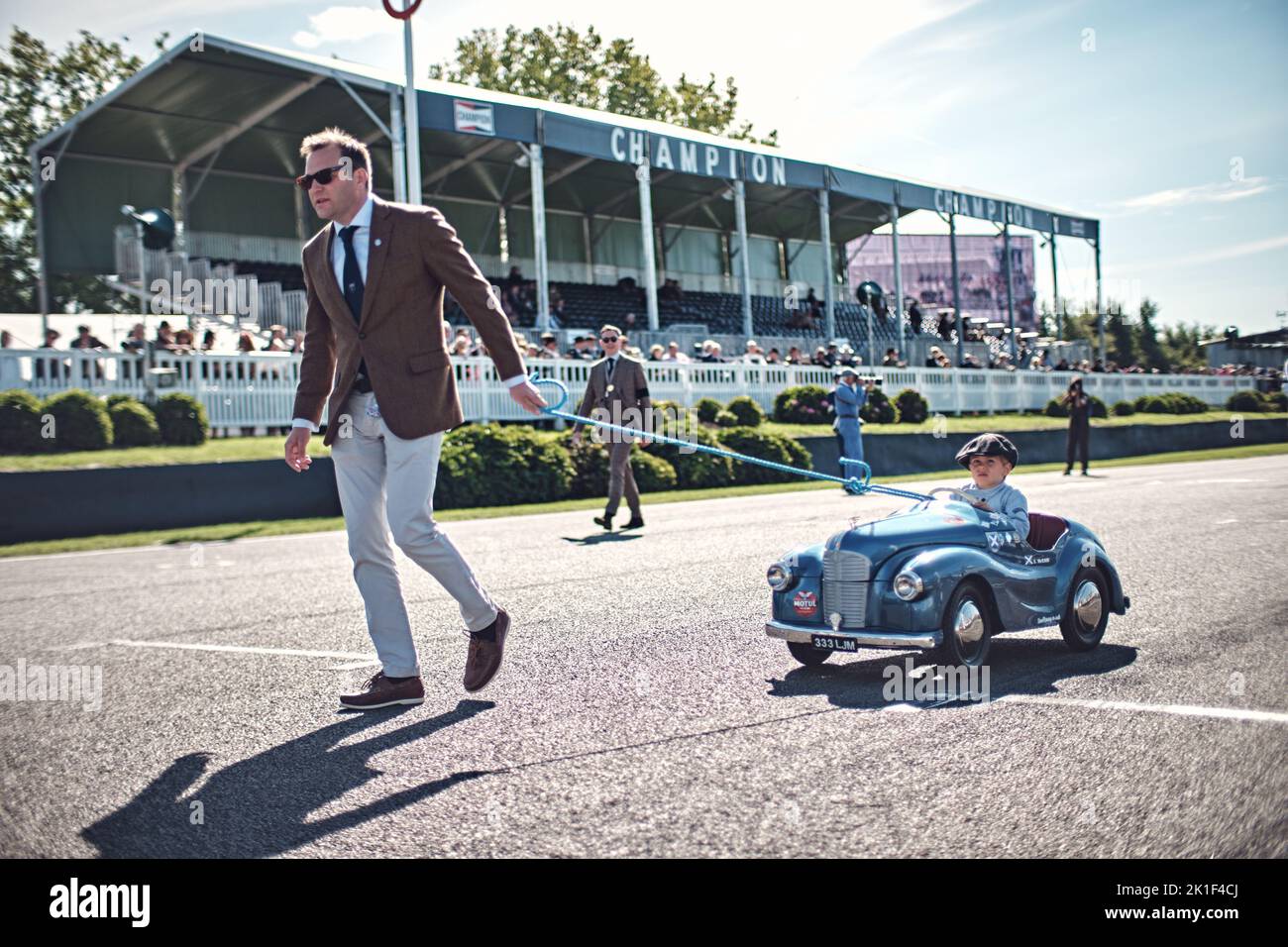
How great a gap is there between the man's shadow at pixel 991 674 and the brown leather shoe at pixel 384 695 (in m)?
1.53

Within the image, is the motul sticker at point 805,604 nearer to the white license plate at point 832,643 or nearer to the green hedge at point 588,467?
the white license plate at point 832,643

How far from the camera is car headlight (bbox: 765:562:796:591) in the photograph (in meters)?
5.75

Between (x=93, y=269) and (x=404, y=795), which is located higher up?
(x=93, y=269)

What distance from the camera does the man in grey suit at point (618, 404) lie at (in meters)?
12.9

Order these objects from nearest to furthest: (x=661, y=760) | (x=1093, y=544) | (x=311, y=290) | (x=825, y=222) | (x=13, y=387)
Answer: (x=661, y=760), (x=311, y=290), (x=1093, y=544), (x=13, y=387), (x=825, y=222)

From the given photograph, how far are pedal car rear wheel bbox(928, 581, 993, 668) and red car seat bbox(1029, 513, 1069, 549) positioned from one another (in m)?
0.69

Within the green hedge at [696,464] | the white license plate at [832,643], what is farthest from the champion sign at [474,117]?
the white license plate at [832,643]

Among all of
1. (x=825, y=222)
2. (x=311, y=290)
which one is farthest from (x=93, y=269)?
(x=311, y=290)

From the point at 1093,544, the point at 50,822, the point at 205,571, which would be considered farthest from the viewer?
the point at 205,571

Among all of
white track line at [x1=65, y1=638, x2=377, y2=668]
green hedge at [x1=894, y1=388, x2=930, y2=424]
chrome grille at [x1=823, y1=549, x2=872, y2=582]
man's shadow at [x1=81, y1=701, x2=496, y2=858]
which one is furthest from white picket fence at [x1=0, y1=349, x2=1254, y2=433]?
man's shadow at [x1=81, y1=701, x2=496, y2=858]

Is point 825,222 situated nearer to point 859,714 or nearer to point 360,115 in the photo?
point 360,115

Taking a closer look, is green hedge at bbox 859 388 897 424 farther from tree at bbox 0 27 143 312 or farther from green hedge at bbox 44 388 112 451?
tree at bbox 0 27 143 312

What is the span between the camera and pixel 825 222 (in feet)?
119

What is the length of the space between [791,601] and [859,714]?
3.54 feet
